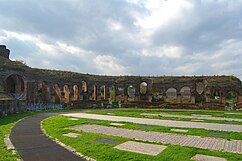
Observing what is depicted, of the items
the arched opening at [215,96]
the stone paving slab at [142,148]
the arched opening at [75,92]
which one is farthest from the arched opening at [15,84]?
the arched opening at [215,96]

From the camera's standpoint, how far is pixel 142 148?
7918 millimetres

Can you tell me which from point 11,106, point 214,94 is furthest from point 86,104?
point 214,94

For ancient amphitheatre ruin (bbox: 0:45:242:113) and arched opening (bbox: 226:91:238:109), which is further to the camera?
arched opening (bbox: 226:91:238:109)

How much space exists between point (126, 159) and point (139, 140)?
2737mm

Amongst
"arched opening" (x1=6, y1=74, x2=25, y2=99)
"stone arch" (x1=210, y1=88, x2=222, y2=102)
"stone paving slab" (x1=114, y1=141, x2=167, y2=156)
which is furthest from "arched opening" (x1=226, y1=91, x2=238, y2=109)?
"arched opening" (x1=6, y1=74, x2=25, y2=99)

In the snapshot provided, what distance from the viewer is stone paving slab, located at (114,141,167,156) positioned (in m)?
7.47

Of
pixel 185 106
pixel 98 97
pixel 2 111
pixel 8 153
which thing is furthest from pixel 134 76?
pixel 8 153

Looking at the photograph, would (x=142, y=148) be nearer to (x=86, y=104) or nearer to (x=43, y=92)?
(x=86, y=104)

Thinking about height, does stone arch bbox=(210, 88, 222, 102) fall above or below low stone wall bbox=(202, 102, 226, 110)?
above

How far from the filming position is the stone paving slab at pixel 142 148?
7473 millimetres

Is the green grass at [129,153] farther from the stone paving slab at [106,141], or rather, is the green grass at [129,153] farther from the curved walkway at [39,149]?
the curved walkway at [39,149]

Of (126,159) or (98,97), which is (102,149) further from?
(98,97)

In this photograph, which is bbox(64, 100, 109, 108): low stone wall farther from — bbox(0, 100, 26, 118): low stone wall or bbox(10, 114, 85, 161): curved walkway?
bbox(10, 114, 85, 161): curved walkway

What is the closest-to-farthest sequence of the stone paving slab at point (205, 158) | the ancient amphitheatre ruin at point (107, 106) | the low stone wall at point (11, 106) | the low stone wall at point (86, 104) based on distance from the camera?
the stone paving slab at point (205, 158) < the ancient amphitheatre ruin at point (107, 106) < the low stone wall at point (11, 106) < the low stone wall at point (86, 104)
